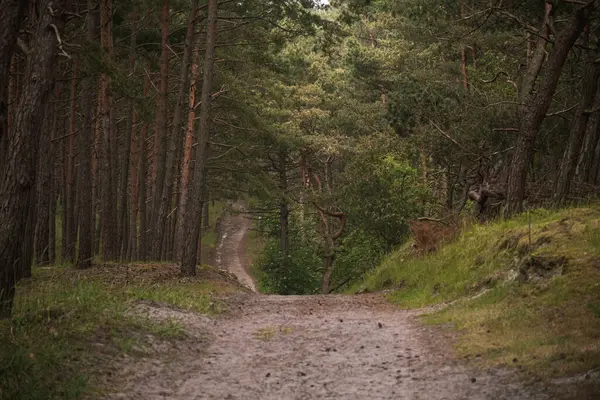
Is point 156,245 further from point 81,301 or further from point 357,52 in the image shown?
point 357,52

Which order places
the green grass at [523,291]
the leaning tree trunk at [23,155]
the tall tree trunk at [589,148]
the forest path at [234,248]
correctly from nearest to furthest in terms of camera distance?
the green grass at [523,291]
the leaning tree trunk at [23,155]
the tall tree trunk at [589,148]
the forest path at [234,248]

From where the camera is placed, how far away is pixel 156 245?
77.0ft

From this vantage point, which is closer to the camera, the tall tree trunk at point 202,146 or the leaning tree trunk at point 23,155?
the leaning tree trunk at point 23,155

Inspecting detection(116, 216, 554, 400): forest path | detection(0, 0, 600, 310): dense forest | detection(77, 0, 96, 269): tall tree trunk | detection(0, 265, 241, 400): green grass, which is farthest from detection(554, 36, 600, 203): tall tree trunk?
detection(77, 0, 96, 269): tall tree trunk

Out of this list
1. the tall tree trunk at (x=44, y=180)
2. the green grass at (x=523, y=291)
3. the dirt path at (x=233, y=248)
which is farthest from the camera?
the dirt path at (x=233, y=248)

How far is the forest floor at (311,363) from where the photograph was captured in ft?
23.4

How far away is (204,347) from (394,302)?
742cm

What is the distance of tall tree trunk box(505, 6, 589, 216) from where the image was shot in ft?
48.0

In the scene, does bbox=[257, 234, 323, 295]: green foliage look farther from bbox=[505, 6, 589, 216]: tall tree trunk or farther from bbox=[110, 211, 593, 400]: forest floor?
bbox=[110, 211, 593, 400]: forest floor

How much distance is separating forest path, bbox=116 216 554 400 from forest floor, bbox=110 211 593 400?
1 cm

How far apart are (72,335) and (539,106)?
38.2ft

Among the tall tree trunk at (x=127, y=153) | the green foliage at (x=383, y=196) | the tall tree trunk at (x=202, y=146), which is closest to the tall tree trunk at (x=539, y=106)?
the tall tree trunk at (x=202, y=146)

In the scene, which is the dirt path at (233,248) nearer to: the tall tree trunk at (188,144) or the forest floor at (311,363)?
the tall tree trunk at (188,144)

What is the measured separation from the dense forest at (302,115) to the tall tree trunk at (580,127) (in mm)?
41
